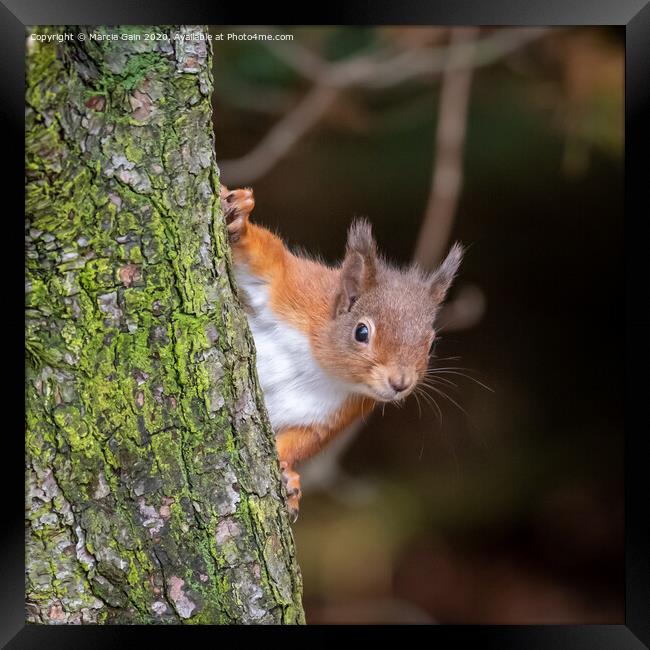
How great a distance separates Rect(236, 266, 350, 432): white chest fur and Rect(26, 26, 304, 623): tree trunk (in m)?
0.66

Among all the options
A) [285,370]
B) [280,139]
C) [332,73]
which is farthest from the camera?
[280,139]

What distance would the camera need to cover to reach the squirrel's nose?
2.12 meters

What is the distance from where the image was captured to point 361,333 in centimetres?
220

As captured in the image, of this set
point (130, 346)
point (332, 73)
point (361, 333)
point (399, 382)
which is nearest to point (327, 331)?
Result: point (361, 333)

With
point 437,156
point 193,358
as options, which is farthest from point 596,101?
point 193,358

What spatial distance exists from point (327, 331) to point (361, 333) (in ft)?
0.38

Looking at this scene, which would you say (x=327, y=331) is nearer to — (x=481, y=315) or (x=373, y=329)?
(x=373, y=329)

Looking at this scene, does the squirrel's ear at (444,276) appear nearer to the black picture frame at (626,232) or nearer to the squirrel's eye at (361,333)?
the squirrel's eye at (361,333)

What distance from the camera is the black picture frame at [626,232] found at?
1.49m

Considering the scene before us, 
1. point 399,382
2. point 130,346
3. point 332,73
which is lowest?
point 130,346

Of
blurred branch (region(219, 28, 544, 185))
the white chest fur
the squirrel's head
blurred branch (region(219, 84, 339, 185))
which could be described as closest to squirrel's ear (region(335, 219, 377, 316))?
the squirrel's head

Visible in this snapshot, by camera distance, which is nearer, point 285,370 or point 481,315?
point 285,370

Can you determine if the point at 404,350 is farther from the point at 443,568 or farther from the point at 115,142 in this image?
the point at 443,568

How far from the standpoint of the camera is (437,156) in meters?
2.99
